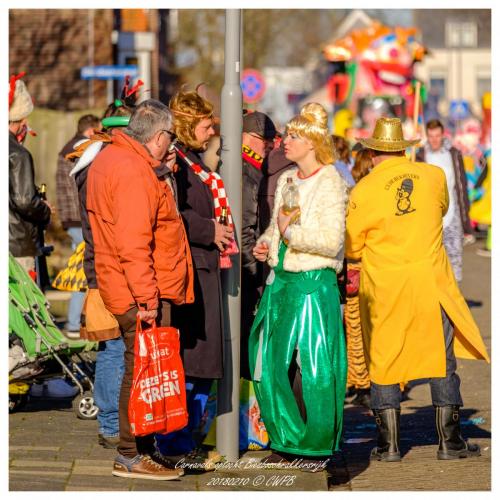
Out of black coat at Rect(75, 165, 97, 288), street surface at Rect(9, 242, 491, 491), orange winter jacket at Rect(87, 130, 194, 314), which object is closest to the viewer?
orange winter jacket at Rect(87, 130, 194, 314)

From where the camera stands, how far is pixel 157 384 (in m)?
6.55

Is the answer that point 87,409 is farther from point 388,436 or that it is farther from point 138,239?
point 138,239

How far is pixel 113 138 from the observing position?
6.69 meters

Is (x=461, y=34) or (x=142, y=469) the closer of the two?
(x=142, y=469)

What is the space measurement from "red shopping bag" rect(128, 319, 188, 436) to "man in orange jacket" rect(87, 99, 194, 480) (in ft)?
0.31

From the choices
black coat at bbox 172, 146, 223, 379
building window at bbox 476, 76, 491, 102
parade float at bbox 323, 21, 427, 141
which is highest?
building window at bbox 476, 76, 491, 102

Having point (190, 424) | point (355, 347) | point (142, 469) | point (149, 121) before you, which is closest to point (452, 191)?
point (355, 347)

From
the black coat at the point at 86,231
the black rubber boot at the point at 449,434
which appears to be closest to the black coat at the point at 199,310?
the black coat at the point at 86,231

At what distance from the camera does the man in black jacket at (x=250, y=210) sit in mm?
7805

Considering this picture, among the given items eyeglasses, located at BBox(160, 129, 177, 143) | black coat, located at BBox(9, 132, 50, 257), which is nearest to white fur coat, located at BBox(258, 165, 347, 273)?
eyeglasses, located at BBox(160, 129, 177, 143)

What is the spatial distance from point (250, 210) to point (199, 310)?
96 centimetres

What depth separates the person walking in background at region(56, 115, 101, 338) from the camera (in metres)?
12.2

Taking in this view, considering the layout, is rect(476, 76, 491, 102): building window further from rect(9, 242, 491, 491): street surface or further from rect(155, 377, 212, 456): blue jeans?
rect(155, 377, 212, 456): blue jeans
